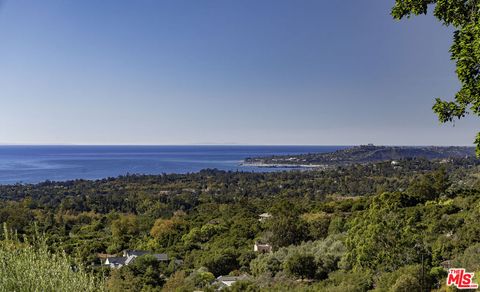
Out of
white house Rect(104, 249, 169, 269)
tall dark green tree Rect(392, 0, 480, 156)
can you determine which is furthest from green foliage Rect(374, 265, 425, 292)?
white house Rect(104, 249, 169, 269)

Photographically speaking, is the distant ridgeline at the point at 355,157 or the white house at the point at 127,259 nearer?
the white house at the point at 127,259

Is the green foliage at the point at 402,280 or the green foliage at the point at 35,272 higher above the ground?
the green foliage at the point at 35,272

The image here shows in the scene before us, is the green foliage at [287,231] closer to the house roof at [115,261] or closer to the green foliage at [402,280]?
the house roof at [115,261]

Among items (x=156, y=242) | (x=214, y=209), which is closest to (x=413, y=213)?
(x=156, y=242)

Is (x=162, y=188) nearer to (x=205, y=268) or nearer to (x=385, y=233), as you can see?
(x=205, y=268)

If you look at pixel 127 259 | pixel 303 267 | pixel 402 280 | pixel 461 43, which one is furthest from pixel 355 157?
pixel 461 43

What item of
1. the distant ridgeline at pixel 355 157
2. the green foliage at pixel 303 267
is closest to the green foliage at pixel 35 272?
the green foliage at pixel 303 267

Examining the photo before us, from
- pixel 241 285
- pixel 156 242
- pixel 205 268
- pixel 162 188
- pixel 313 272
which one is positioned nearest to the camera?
pixel 241 285

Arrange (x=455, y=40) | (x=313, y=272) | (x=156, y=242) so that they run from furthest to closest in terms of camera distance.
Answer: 1. (x=156, y=242)
2. (x=313, y=272)
3. (x=455, y=40)
